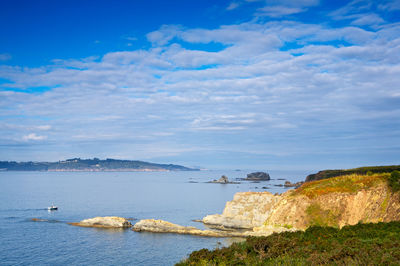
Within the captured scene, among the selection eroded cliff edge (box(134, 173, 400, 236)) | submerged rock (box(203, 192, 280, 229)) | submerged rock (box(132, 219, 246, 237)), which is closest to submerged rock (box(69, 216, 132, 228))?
submerged rock (box(132, 219, 246, 237))

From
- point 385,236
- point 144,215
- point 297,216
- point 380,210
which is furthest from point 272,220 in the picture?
point 144,215

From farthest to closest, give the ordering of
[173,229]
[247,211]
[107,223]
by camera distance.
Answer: [247,211], [107,223], [173,229]

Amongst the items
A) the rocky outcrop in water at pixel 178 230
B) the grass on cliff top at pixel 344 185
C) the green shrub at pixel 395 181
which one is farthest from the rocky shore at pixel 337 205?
the rocky outcrop in water at pixel 178 230

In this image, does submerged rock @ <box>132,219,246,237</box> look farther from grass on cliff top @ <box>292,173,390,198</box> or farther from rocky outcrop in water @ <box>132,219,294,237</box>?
grass on cliff top @ <box>292,173,390,198</box>

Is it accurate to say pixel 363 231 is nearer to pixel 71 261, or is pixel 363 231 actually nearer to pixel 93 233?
pixel 71 261

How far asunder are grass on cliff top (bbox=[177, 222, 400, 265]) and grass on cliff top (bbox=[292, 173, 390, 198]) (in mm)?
21842

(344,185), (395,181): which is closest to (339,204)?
(344,185)

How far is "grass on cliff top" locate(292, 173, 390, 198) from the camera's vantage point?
4672 centimetres

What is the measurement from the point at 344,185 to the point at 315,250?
31.0 metres

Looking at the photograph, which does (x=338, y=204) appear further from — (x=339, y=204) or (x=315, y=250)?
(x=315, y=250)

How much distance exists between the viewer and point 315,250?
68.9 feet

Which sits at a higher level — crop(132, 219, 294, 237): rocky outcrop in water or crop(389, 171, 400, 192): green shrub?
crop(389, 171, 400, 192): green shrub

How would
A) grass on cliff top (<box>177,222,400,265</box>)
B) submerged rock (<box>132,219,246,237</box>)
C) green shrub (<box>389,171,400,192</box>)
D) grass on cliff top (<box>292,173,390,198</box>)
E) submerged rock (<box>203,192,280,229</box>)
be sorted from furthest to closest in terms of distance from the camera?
submerged rock (<box>203,192,280,229</box>) → submerged rock (<box>132,219,246,237</box>) → grass on cliff top (<box>292,173,390,198</box>) → green shrub (<box>389,171,400,192</box>) → grass on cliff top (<box>177,222,400,265</box>)

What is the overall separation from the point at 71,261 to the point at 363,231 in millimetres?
38667
